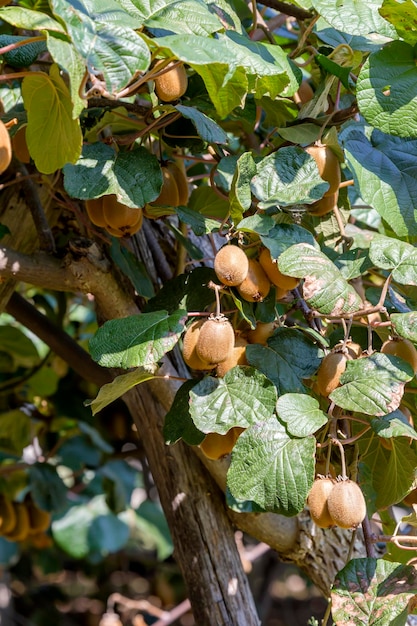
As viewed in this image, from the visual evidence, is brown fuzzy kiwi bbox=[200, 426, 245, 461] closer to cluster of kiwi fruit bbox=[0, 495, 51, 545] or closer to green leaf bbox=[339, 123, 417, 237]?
green leaf bbox=[339, 123, 417, 237]

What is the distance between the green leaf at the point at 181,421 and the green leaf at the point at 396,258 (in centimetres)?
23

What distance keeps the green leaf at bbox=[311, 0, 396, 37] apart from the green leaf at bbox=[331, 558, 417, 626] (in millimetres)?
520

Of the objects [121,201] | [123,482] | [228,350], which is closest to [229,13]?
[121,201]

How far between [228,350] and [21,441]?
1095 mm

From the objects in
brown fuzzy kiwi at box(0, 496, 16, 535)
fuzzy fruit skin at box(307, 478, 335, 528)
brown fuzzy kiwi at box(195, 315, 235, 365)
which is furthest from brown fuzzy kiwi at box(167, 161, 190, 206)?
brown fuzzy kiwi at box(0, 496, 16, 535)

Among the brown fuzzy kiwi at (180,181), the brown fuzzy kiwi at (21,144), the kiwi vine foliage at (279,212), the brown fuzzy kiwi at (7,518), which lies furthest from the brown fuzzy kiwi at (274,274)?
the brown fuzzy kiwi at (7,518)

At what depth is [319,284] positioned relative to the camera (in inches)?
26.3

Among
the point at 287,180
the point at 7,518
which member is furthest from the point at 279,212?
the point at 7,518

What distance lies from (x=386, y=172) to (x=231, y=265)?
7.9 inches

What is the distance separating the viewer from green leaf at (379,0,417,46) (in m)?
0.72

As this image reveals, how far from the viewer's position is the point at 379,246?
2.39 ft

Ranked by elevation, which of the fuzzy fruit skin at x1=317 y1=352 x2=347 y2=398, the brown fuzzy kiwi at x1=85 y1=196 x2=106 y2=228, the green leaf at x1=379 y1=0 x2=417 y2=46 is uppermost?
the green leaf at x1=379 y1=0 x2=417 y2=46

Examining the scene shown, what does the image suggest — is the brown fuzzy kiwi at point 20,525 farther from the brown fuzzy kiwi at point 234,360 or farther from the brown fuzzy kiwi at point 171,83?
the brown fuzzy kiwi at point 171,83

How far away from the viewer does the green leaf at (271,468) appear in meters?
0.68
